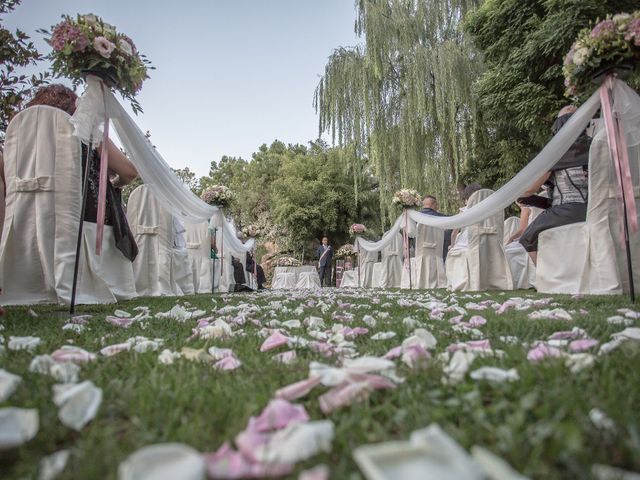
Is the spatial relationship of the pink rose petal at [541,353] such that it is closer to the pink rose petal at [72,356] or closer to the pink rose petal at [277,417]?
the pink rose petal at [277,417]

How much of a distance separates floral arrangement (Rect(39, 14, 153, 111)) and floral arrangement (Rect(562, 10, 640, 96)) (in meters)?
3.26

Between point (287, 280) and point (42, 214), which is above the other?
point (42, 214)

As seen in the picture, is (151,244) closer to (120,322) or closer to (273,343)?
(120,322)

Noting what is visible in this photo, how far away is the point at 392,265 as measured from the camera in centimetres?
1084

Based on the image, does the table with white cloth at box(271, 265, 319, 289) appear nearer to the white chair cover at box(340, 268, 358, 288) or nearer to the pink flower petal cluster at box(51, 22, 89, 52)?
the white chair cover at box(340, 268, 358, 288)

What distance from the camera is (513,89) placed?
9.48 metres

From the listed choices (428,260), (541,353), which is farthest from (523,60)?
(541,353)

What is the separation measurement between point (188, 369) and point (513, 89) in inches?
411

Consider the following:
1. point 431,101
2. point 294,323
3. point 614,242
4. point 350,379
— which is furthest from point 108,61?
point 431,101

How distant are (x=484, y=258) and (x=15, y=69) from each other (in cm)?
589

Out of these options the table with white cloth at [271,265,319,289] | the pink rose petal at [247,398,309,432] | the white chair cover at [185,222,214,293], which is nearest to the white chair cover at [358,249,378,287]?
the table with white cloth at [271,265,319,289]

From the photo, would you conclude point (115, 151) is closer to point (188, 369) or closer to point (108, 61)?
point (108, 61)

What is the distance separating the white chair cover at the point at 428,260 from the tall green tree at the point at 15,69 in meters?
6.15

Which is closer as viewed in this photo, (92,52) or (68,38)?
(68,38)
